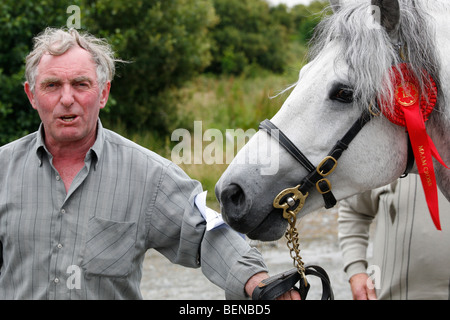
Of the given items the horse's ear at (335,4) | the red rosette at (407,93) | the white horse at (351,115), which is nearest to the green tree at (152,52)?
the horse's ear at (335,4)

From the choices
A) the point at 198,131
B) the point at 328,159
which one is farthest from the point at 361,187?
the point at 198,131

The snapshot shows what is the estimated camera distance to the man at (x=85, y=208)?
226 centimetres

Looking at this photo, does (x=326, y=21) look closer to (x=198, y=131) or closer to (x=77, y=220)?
(x=77, y=220)

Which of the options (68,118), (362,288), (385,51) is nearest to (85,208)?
(68,118)

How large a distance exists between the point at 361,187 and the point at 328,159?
22 cm

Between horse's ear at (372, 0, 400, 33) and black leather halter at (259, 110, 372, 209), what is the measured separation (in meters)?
0.34

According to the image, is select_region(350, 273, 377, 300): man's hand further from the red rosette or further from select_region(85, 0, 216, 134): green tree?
select_region(85, 0, 216, 134): green tree

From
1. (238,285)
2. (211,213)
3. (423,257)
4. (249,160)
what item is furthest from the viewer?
(423,257)

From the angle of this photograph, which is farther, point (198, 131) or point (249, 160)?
point (198, 131)

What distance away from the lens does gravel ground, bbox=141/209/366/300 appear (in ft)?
19.7

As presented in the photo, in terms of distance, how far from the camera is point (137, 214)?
7.84 feet

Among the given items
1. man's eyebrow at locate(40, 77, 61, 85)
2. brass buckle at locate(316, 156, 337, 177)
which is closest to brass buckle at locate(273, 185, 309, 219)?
brass buckle at locate(316, 156, 337, 177)

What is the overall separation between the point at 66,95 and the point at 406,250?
1894 millimetres

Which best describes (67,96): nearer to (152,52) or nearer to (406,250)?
(406,250)
